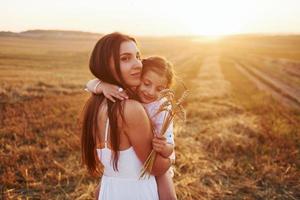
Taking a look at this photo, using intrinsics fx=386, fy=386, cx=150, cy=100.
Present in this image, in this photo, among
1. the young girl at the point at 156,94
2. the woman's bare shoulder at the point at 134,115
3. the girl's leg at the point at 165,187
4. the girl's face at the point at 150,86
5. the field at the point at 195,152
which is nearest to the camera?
the woman's bare shoulder at the point at 134,115

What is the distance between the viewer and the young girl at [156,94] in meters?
2.29

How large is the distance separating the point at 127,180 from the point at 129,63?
738mm

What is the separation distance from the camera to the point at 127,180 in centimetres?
244

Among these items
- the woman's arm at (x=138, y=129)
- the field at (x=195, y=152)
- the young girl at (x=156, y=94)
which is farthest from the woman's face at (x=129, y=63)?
the field at (x=195, y=152)

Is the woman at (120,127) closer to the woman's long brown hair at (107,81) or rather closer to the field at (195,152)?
the woman's long brown hair at (107,81)

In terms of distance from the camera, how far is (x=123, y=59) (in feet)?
7.69

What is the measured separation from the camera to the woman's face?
2328 mm

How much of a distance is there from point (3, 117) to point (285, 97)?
12272 mm

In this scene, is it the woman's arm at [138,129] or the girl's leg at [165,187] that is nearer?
the woman's arm at [138,129]

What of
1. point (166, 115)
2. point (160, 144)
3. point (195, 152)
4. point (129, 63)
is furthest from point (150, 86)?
point (195, 152)

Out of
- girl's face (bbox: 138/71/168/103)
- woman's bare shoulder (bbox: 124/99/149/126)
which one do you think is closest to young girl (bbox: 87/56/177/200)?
girl's face (bbox: 138/71/168/103)

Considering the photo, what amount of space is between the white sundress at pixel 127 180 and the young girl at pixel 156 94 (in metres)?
0.09

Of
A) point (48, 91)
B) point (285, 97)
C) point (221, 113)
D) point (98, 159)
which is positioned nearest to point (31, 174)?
point (98, 159)

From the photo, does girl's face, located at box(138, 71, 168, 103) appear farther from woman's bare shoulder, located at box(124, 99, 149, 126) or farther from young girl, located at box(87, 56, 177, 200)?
woman's bare shoulder, located at box(124, 99, 149, 126)
